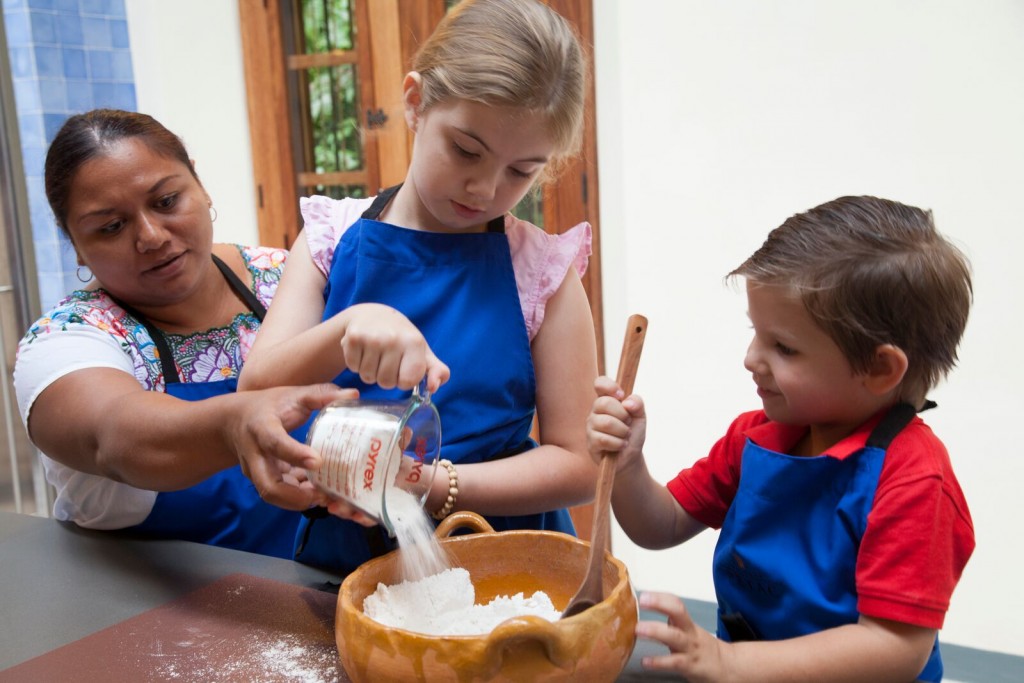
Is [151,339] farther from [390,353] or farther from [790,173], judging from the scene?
[790,173]

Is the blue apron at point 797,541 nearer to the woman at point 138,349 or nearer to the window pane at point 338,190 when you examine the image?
the woman at point 138,349

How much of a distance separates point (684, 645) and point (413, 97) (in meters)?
0.72

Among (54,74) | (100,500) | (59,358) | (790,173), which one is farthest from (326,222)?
(54,74)

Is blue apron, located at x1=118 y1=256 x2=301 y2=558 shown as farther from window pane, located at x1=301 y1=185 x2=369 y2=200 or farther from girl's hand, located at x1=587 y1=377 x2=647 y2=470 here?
window pane, located at x1=301 y1=185 x2=369 y2=200

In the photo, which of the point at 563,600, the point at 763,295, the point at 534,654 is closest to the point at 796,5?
the point at 763,295

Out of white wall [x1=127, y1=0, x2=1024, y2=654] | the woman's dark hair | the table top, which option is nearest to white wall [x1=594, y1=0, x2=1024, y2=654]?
white wall [x1=127, y1=0, x2=1024, y2=654]

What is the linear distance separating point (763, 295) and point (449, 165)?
1.29 feet

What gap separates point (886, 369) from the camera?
0.85 m

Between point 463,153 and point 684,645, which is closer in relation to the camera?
point 684,645

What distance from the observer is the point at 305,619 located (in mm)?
996

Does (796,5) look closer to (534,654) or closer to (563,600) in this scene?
(563,600)

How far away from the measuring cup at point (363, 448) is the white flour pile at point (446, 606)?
0.06 metres

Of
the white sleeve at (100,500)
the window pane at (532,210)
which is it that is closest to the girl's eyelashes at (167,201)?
the white sleeve at (100,500)

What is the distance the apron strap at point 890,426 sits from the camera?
0.86 m
